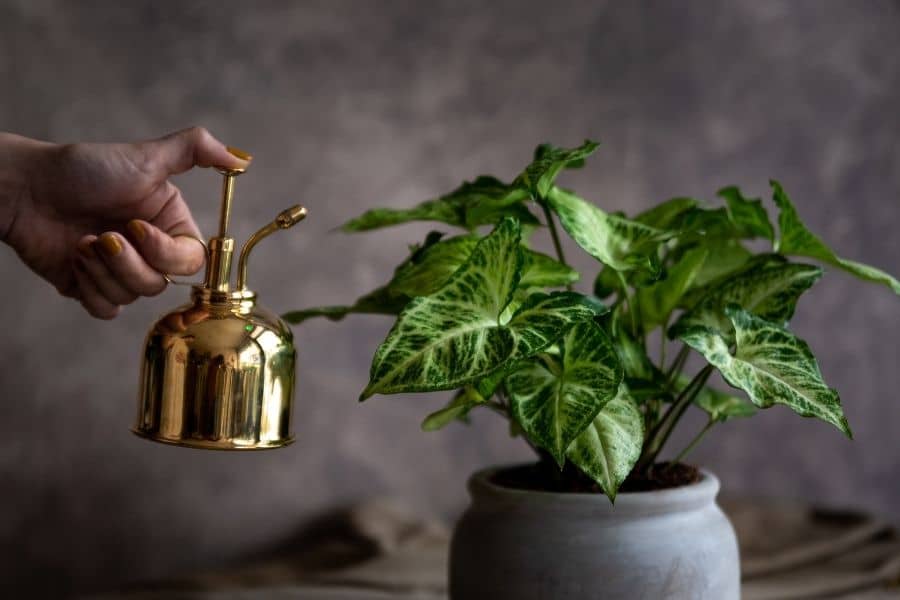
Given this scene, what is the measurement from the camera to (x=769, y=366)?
2.69 feet

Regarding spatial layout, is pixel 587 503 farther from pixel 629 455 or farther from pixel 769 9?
pixel 769 9

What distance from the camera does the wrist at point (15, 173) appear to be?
1.12 metres

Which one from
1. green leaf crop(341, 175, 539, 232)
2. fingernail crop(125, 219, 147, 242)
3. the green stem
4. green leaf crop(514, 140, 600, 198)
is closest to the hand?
fingernail crop(125, 219, 147, 242)

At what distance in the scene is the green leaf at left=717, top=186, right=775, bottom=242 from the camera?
3.17 feet

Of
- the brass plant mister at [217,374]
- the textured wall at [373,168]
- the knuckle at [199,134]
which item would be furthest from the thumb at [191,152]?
the textured wall at [373,168]

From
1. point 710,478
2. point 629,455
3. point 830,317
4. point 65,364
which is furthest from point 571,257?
point 629,455

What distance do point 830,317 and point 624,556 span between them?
5.35 feet

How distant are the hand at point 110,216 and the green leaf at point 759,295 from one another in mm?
457

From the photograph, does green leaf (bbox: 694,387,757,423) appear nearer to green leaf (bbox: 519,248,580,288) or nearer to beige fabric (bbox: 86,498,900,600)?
green leaf (bbox: 519,248,580,288)

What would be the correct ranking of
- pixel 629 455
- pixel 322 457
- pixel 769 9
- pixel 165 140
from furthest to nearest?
1. pixel 769 9
2. pixel 322 457
3. pixel 165 140
4. pixel 629 455

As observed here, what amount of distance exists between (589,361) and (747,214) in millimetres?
292

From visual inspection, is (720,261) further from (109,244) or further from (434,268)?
(109,244)

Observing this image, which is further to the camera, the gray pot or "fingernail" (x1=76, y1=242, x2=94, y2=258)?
"fingernail" (x1=76, y1=242, x2=94, y2=258)

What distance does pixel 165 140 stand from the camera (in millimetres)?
1043
